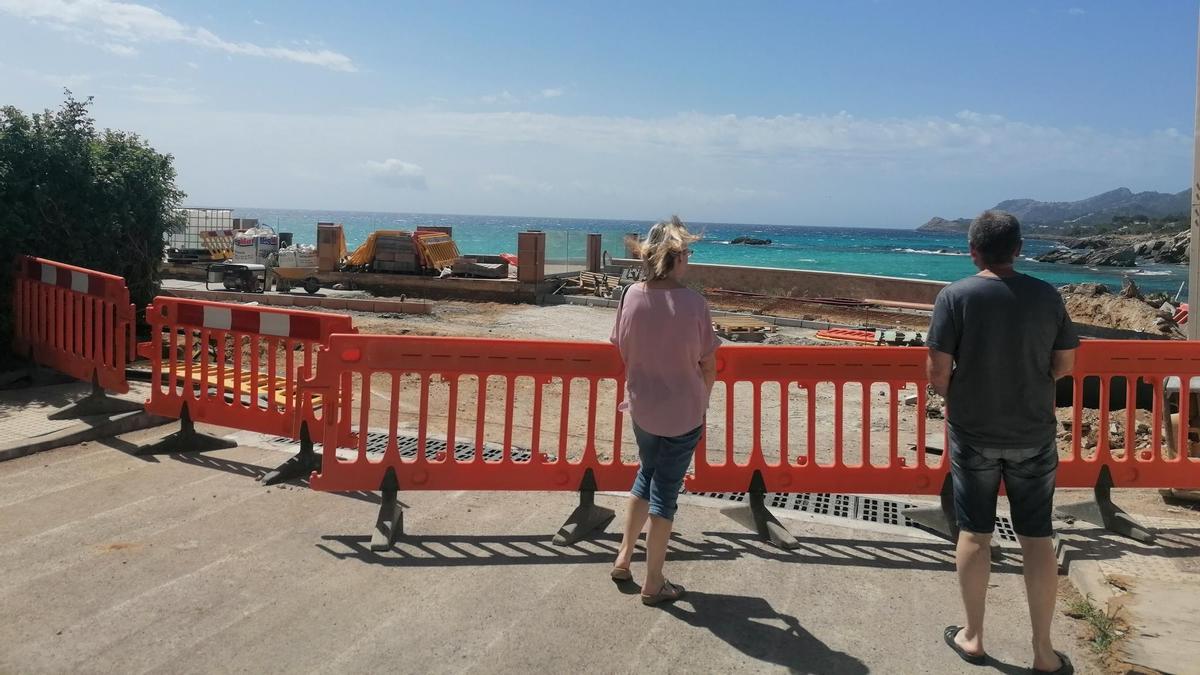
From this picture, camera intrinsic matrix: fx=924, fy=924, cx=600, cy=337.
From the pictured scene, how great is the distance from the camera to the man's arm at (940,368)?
3.74m

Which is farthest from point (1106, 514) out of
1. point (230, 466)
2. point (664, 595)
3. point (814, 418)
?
point (230, 466)

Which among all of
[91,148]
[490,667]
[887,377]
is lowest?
[490,667]

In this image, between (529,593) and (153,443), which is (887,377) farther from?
(153,443)

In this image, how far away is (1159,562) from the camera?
5086 millimetres

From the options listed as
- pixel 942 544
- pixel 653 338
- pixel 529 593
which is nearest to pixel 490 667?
pixel 529 593

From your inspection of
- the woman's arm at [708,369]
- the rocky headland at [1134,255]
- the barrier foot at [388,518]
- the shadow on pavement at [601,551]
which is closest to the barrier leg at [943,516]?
the shadow on pavement at [601,551]

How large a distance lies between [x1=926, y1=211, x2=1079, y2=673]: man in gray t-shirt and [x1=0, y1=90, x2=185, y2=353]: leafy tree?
8.98 metres

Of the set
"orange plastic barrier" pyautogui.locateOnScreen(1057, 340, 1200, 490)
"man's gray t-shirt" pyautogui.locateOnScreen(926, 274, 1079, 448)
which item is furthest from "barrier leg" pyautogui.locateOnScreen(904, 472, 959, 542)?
"man's gray t-shirt" pyautogui.locateOnScreen(926, 274, 1079, 448)

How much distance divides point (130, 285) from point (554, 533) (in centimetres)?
734

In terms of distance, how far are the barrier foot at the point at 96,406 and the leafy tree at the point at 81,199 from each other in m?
2.20

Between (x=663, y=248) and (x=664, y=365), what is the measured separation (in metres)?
0.53

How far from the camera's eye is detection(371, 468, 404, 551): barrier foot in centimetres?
508

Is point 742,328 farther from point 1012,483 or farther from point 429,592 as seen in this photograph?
point 1012,483

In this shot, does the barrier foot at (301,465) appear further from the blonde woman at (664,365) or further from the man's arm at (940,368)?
the man's arm at (940,368)
